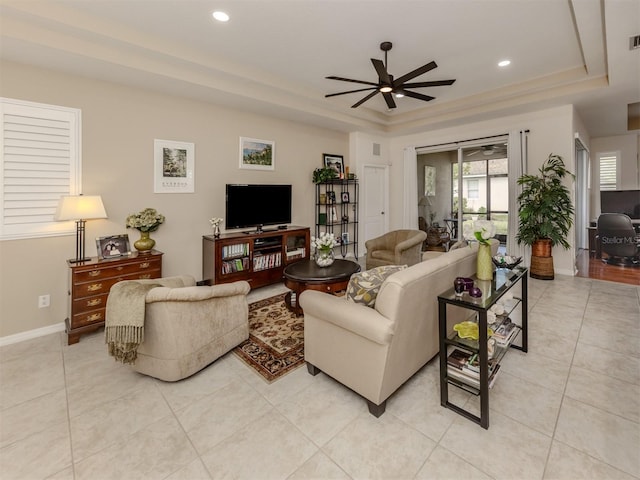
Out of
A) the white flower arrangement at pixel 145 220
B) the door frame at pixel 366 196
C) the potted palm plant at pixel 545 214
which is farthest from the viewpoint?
the door frame at pixel 366 196

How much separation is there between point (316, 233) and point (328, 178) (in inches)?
42.8

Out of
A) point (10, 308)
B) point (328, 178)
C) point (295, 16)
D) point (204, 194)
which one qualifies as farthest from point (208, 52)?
point (10, 308)

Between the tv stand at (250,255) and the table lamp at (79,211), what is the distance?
1.33 m

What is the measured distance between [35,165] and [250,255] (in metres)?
2.48

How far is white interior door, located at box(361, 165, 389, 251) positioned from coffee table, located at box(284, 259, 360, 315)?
3.21 metres

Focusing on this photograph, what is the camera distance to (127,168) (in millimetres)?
3654

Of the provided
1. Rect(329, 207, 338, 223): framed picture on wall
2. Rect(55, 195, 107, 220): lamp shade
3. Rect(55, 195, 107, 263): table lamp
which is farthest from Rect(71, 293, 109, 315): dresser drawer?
Rect(329, 207, 338, 223): framed picture on wall

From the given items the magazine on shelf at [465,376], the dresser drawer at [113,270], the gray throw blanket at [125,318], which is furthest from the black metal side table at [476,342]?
the dresser drawer at [113,270]

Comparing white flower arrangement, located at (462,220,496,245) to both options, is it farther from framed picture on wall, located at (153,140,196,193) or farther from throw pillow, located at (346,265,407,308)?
framed picture on wall, located at (153,140,196,193)

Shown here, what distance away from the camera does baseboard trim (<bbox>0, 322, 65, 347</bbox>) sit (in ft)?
9.64

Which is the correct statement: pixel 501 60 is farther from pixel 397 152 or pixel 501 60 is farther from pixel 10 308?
pixel 10 308

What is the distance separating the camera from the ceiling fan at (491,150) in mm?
5590

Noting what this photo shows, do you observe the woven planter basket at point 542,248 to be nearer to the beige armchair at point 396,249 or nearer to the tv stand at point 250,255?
the beige armchair at point 396,249

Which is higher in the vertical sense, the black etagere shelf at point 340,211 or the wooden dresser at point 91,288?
the black etagere shelf at point 340,211
